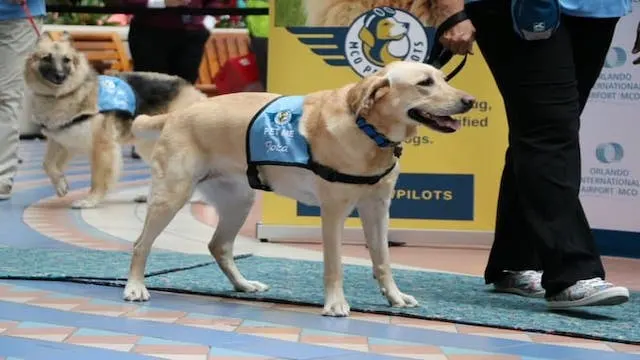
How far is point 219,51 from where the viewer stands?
15.5m

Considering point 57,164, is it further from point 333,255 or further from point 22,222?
point 333,255

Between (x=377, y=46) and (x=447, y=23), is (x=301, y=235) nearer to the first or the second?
(x=377, y=46)

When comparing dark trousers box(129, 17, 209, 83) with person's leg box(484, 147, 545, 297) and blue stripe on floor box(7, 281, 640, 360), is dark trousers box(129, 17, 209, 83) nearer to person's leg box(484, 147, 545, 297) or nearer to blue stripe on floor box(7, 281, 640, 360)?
blue stripe on floor box(7, 281, 640, 360)

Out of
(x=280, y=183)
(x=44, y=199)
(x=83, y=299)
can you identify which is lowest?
(x=44, y=199)

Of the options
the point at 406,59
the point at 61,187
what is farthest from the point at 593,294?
the point at 61,187

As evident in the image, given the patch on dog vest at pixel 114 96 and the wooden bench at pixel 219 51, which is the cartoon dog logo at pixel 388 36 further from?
the wooden bench at pixel 219 51

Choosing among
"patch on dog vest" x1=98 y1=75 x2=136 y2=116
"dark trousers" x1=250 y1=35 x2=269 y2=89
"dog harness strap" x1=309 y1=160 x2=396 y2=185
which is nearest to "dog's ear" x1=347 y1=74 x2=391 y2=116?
"dog harness strap" x1=309 y1=160 x2=396 y2=185

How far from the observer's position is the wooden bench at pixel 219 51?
50.8 feet

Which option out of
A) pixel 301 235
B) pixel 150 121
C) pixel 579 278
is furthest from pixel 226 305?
pixel 301 235

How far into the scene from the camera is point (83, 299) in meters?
4.18

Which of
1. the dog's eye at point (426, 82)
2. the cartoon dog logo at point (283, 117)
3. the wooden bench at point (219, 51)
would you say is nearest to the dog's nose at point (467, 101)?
the dog's eye at point (426, 82)

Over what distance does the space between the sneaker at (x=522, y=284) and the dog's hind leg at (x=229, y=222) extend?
3.20 ft

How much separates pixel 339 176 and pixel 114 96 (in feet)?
15.0

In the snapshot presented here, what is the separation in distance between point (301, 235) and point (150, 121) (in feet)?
6.03
